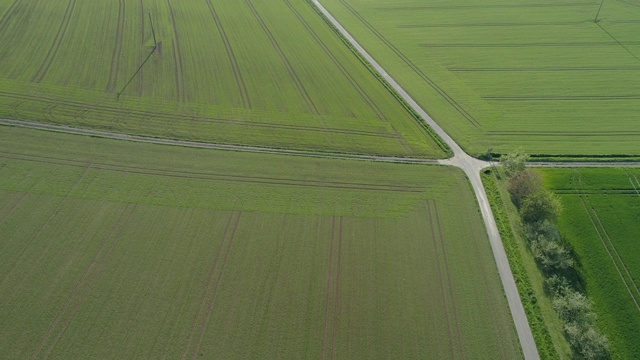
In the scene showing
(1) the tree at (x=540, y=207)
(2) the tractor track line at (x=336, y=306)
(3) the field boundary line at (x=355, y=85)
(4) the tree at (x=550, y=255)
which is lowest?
(2) the tractor track line at (x=336, y=306)

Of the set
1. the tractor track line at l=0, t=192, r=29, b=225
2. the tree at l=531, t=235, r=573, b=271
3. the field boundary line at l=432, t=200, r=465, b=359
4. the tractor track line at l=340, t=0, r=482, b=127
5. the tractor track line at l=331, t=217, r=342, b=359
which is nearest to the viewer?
the tractor track line at l=331, t=217, r=342, b=359

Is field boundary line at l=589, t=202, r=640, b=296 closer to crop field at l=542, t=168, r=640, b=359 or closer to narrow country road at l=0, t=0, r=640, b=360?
crop field at l=542, t=168, r=640, b=359

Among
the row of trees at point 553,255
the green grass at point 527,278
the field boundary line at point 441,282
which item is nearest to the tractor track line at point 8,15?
the field boundary line at point 441,282

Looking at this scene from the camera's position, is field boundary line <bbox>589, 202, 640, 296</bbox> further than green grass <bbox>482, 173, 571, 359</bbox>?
Yes

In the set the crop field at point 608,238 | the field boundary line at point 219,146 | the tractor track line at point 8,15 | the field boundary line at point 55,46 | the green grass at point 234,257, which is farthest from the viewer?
the tractor track line at point 8,15

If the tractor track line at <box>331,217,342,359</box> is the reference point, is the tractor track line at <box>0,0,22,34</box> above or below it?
above

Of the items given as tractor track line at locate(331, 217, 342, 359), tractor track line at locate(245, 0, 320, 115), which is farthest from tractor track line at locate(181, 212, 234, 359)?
tractor track line at locate(245, 0, 320, 115)

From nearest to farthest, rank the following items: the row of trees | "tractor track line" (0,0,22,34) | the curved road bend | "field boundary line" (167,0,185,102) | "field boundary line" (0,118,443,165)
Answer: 1. the row of trees
2. the curved road bend
3. "field boundary line" (0,118,443,165)
4. "field boundary line" (167,0,185,102)
5. "tractor track line" (0,0,22,34)

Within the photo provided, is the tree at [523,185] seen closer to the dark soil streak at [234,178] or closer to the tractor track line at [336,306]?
the dark soil streak at [234,178]
